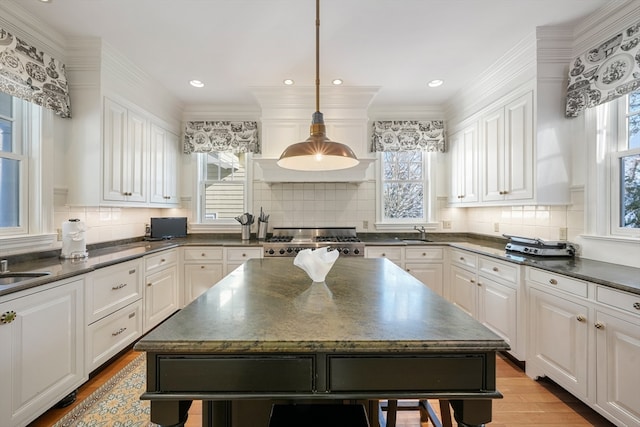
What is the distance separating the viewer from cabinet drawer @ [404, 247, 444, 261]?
10.6 ft

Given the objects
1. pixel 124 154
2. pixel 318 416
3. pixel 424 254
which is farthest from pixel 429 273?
pixel 124 154

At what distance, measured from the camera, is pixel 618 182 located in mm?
1976

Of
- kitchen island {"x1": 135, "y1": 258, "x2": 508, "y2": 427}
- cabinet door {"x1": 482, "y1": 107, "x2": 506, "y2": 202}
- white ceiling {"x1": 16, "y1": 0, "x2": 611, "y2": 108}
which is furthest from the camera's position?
cabinet door {"x1": 482, "y1": 107, "x2": 506, "y2": 202}

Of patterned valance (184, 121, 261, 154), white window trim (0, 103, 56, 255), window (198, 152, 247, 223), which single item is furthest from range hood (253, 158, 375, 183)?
white window trim (0, 103, 56, 255)

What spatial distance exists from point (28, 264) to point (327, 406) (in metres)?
2.27

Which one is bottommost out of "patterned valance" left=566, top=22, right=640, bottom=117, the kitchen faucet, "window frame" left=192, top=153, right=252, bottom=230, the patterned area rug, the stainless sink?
the patterned area rug

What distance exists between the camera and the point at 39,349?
1563mm

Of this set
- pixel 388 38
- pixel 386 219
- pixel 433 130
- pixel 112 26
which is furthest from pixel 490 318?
pixel 112 26

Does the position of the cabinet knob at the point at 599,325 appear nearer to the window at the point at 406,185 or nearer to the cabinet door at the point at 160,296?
the window at the point at 406,185

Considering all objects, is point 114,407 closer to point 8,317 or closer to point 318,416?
point 8,317

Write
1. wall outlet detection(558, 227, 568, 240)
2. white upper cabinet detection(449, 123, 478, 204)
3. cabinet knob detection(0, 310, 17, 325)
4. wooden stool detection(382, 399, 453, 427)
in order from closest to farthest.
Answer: wooden stool detection(382, 399, 453, 427), cabinet knob detection(0, 310, 17, 325), wall outlet detection(558, 227, 568, 240), white upper cabinet detection(449, 123, 478, 204)

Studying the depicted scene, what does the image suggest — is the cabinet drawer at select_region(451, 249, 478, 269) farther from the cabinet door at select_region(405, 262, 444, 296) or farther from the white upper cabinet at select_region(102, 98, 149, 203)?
the white upper cabinet at select_region(102, 98, 149, 203)

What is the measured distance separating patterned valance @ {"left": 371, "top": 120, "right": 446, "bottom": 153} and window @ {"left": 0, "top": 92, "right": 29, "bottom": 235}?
11.1 feet

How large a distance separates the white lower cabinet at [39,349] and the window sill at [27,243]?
61cm
